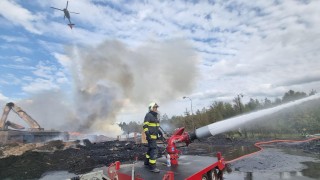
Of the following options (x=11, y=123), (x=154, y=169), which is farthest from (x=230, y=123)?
(x=11, y=123)

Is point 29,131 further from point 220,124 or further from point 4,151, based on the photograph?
point 220,124

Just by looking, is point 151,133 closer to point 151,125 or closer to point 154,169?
point 151,125

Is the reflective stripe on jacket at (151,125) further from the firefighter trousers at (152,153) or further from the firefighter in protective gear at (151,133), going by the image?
the firefighter trousers at (152,153)

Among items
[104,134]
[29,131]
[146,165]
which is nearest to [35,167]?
[146,165]

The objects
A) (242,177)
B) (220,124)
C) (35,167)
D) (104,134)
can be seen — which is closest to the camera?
(220,124)

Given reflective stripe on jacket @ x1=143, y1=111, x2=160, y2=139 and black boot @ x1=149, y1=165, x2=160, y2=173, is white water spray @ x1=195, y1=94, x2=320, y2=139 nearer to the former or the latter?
reflective stripe on jacket @ x1=143, y1=111, x2=160, y2=139

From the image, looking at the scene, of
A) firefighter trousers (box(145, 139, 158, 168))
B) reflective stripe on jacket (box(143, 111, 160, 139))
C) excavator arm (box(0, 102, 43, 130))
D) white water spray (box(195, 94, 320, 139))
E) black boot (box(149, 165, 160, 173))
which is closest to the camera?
black boot (box(149, 165, 160, 173))

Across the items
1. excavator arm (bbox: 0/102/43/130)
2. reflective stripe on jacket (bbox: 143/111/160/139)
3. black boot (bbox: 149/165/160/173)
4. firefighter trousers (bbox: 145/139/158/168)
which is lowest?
black boot (bbox: 149/165/160/173)

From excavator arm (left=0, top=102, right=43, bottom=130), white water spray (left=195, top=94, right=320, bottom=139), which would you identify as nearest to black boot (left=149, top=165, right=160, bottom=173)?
white water spray (left=195, top=94, right=320, bottom=139)

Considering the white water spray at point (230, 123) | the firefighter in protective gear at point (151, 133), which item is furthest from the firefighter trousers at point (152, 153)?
the white water spray at point (230, 123)

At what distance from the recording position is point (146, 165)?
8.46 meters

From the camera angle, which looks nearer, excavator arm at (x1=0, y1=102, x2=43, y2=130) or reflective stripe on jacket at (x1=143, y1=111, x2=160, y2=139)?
reflective stripe on jacket at (x1=143, y1=111, x2=160, y2=139)

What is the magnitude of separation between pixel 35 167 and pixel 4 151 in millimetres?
10912

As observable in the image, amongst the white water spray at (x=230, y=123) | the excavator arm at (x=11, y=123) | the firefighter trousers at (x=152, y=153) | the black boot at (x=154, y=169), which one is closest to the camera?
the black boot at (x=154, y=169)
